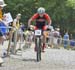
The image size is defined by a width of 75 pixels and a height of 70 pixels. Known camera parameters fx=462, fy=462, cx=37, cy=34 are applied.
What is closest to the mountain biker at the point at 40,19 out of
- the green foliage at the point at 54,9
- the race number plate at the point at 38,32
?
the race number plate at the point at 38,32

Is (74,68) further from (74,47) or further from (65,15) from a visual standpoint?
(65,15)

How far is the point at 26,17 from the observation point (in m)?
55.8

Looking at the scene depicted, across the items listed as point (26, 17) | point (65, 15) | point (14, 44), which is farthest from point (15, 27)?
point (26, 17)

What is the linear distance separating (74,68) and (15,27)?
15.1ft

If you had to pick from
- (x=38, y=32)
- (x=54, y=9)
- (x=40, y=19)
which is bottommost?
(x=38, y=32)

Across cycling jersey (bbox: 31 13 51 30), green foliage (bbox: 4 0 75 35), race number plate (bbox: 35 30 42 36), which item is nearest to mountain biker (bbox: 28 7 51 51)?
cycling jersey (bbox: 31 13 51 30)

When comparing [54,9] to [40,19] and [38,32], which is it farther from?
[38,32]

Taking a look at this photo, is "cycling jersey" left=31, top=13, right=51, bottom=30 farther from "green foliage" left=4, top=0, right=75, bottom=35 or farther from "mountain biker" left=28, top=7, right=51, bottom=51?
"green foliage" left=4, top=0, right=75, bottom=35

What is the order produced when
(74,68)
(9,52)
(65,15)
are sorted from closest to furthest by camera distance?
(74,68) → (9,52) → (65,15)

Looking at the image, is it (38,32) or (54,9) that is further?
(54,9)

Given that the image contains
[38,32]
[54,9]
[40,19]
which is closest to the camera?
[38,32]

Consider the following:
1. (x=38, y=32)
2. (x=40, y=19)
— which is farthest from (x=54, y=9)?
(x=38, y=32)

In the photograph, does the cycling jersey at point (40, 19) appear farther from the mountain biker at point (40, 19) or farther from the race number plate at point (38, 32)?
the race number plate at point (38, 32)

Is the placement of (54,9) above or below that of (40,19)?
above
